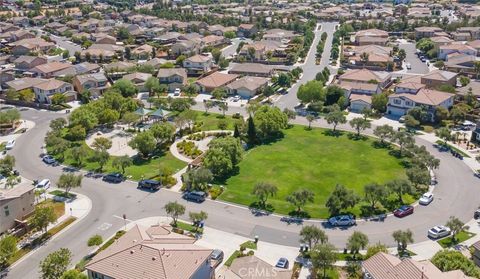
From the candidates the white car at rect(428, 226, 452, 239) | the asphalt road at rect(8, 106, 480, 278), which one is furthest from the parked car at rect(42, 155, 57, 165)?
the white car at rect(428, 226, 452, 239)

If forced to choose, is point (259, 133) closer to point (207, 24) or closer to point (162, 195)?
point (162, 195)

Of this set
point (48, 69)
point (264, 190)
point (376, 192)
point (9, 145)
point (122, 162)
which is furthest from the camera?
point (48, 69)

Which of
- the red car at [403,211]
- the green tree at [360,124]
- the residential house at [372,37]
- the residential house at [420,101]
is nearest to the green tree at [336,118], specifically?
the green tree at [360,124]

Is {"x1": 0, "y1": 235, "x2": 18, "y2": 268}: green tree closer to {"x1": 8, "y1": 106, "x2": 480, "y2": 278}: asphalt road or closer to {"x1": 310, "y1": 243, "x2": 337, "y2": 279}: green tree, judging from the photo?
{"x1": 8, "y1": 106, "x2": 480, "y2": 278}: asphalt road

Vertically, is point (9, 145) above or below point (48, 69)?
below

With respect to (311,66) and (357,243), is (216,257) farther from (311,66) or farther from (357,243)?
(311,66)

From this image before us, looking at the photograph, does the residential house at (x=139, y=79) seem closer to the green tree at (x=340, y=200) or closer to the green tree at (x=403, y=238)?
the green tree at (x=340, y=200)

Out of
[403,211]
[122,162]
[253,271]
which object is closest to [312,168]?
[403,211]
